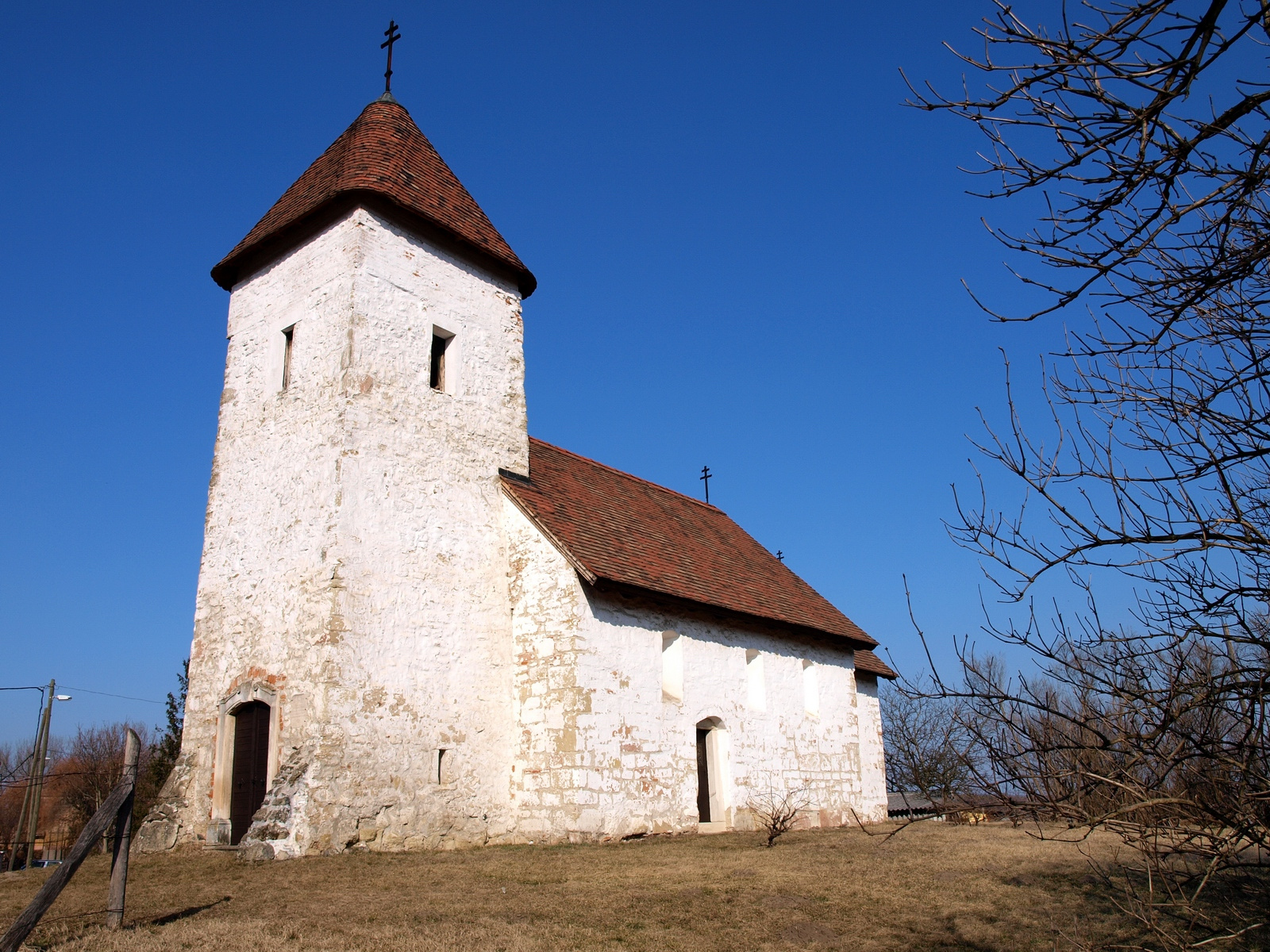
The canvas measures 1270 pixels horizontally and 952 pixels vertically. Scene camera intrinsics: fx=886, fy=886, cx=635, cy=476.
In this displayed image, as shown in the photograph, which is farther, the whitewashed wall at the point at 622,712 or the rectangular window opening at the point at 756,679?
the rectangular window opening at the point at 756,679

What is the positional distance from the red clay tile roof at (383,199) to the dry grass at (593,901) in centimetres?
966

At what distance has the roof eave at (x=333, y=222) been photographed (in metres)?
14.2

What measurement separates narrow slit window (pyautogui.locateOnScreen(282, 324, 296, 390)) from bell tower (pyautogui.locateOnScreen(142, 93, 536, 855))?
45mm

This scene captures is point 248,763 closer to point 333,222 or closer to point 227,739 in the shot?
point 227,739

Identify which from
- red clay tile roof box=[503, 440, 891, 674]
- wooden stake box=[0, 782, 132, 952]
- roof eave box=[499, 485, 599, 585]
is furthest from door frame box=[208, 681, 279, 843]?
wooden stake box=[0, 782, 132, 952]

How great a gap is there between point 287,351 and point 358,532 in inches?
152

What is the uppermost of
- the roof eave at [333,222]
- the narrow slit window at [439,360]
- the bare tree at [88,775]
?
the roof eave at [333,222]

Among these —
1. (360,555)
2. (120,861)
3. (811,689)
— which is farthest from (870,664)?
(120,861)

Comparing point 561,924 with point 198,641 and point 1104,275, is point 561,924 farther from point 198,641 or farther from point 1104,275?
point 198,641

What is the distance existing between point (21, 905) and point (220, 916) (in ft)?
7.78

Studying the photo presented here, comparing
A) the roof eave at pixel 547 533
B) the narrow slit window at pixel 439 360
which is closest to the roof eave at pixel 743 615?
the roof eave at pixel 547 533

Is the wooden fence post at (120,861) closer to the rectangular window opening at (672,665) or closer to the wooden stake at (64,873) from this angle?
the wooden stake at (64,873)

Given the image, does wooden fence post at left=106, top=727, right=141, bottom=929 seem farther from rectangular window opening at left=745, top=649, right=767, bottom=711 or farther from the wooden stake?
rectangular window opening at left=745, top=649, right=767, bottom=711

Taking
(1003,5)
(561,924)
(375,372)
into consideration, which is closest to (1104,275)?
(1003,5)
